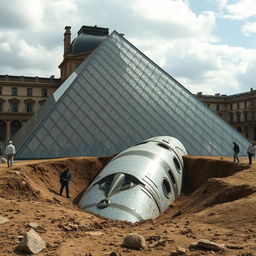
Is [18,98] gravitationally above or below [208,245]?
above

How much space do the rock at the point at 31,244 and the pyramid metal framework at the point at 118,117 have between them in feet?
61.2

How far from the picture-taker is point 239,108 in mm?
106188

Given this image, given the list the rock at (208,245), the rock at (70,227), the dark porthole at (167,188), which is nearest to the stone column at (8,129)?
the dark porthole at (167,188)

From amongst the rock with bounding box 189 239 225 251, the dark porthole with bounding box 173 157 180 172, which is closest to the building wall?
the dark porthole with bounding box 173 157 180 172

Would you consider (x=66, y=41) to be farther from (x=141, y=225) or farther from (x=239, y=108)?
(x=141, y=225)

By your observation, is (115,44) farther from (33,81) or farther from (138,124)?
(33,81)

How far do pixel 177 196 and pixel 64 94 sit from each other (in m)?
16.1

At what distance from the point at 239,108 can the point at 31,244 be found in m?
104

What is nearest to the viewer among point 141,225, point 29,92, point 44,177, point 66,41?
point 141,225

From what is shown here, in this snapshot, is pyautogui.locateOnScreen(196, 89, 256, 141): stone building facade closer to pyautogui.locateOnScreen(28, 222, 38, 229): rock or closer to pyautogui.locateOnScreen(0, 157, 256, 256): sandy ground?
pyautogui.locateOnScreen(0, 157, 256, 256): sandy ground

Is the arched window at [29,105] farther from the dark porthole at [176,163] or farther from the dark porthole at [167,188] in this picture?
the dark porthole at [167,188]

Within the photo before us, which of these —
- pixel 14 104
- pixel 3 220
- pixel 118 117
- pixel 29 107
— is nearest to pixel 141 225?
pixel 3 220

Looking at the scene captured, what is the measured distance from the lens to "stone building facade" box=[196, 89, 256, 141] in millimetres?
101625

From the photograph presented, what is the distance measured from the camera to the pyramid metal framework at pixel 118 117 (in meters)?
28.4
